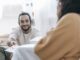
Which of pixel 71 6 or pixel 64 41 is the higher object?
pixel 71 6

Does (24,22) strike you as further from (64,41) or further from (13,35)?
(64,41)

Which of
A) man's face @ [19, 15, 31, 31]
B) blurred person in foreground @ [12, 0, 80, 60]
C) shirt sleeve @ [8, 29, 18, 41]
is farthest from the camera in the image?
man's face @ [19, 15, 31, 31]

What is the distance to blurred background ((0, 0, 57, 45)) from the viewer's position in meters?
3.36

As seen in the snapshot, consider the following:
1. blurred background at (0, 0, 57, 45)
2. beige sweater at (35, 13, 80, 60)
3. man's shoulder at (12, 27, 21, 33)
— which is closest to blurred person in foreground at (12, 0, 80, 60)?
beige sweater at (35, 13, 80, 60)

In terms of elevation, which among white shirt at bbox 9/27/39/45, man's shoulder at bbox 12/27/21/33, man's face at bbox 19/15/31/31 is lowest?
white shirt at bbox 9/27/39/45

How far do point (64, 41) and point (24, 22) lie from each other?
7.78 ft

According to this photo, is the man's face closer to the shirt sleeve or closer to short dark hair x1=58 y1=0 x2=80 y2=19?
the shirt sleeve

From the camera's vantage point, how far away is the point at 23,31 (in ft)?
11.3

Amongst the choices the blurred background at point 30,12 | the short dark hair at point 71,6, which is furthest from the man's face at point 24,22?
the short dark hair at point 71,6

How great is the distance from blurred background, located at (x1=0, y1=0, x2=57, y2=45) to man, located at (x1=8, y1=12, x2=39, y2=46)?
0.10m

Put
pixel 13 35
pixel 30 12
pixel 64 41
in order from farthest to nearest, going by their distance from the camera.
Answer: pixel 30 12
pixel 13 35
pixel 64 41

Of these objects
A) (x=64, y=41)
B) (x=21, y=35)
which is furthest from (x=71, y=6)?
(x=21, y=35)

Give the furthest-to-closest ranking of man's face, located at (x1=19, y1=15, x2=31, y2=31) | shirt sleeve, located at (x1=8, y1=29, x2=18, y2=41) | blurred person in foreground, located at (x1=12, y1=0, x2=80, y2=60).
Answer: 1. man's face, located at (x1=19, y1=15, x2=31, y2=31)
2. shirt sleeve, located at (x1=8, y1=29, x2=18, y2=41)
3. blurred person in foreground, located at (x1=12, y1=0, x2=80, y2=60)

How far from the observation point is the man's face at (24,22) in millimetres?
3416
